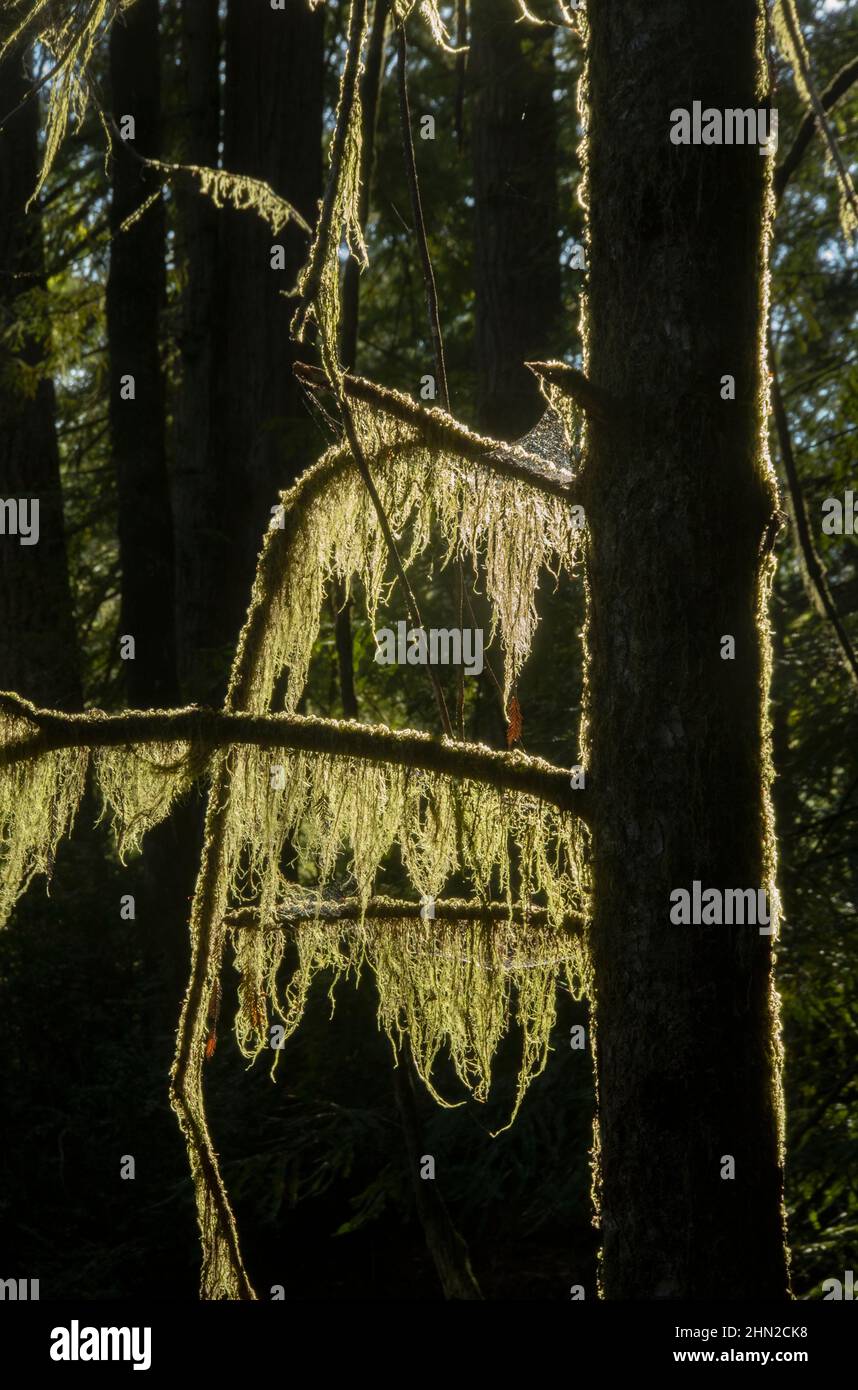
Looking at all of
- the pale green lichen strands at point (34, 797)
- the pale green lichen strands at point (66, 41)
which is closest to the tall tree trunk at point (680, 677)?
the pale green lichen strands at point (34, 797)

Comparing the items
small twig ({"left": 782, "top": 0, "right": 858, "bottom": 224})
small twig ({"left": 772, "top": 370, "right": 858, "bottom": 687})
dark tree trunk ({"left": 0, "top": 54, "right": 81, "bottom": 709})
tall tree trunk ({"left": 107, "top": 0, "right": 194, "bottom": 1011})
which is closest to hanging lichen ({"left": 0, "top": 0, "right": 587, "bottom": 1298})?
small twig ({"left": 772, "top": 370, "right": 858, "bottom": 687})

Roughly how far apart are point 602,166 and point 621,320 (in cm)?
32

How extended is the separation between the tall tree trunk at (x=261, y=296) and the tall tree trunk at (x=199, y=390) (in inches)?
3.1

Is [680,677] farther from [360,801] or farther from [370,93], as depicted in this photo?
[370,93]

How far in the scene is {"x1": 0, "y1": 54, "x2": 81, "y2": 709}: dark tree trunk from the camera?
1027 centimetres

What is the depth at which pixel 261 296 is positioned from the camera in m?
10.7

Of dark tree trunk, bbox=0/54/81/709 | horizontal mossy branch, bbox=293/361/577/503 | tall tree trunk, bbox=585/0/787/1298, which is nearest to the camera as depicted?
tall tree trunk, bbox=585/0/787/1298

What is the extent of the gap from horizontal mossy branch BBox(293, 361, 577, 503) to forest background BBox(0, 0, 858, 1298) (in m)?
3.62

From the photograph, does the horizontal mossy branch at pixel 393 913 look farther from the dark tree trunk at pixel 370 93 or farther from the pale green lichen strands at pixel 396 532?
the dark tree trunk at pixel 370 93

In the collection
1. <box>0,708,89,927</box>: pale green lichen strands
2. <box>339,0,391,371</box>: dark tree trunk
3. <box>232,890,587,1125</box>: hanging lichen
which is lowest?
<box>232,890,587,1125</box>: hanging lichen

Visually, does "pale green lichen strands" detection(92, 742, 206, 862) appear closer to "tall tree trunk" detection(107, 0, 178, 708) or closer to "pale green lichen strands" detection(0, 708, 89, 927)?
"pale green lichen strands" detection(0, 708, 89, 927)

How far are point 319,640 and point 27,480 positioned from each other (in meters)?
2.68

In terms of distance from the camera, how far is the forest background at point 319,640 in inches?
277
